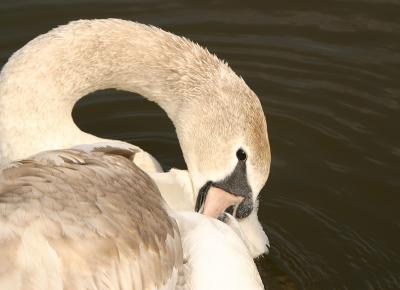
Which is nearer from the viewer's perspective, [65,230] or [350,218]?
[65,230]

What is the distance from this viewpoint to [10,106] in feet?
17.0

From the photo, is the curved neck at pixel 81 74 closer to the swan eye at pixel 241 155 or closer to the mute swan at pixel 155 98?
the mute swan at pixel 155 98

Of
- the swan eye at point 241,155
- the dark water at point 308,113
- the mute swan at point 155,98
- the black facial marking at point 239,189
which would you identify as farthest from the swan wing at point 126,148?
the dark water at point 308,113

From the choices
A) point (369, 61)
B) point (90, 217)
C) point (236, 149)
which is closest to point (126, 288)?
point (90, 217)

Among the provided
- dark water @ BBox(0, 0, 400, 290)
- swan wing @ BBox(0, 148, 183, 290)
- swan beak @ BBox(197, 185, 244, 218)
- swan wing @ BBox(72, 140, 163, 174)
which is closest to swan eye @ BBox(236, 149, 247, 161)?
swan beak @ BBox(197, 185, 244, 218)

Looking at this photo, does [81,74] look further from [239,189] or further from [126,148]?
[239,189]

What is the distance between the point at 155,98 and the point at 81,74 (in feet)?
1.41

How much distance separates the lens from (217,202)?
5117mm

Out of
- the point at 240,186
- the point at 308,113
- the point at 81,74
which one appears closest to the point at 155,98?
the point at 81,74

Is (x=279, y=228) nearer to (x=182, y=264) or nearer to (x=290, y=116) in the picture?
(x=290, y=116)

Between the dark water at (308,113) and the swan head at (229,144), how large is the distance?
75 centimetres

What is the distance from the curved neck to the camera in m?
5.21

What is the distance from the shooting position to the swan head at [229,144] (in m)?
5.07

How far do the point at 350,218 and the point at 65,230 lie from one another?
8.59 ft
